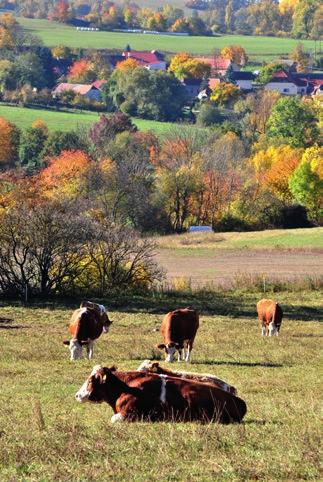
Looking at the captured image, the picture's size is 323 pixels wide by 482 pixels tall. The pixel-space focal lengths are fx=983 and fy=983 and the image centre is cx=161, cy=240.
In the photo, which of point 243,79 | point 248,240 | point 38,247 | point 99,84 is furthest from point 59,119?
point 38,247

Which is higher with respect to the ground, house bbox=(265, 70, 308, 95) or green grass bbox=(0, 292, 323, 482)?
green grass bbox=(0, 292, 323, 482)

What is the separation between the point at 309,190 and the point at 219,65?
105711 mm

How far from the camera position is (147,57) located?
609 ft

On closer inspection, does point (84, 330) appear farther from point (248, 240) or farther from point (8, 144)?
point (8, 144)

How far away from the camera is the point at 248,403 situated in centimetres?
1402

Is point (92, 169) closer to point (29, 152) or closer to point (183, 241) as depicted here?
point (183, 241)

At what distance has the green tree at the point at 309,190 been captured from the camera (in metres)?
76.6

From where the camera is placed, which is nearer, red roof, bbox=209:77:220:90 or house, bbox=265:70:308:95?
red roof, bbox=209:77:220:90

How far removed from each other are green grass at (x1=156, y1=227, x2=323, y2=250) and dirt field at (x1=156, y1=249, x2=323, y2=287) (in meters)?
1.44

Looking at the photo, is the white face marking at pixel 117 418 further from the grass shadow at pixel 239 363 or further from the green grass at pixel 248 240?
the green grass at pixel 248 240

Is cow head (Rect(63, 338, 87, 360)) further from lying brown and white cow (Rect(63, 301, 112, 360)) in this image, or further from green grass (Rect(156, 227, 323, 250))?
green grass (Rect(156, 227, 323, 250))

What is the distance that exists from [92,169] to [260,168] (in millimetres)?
22597

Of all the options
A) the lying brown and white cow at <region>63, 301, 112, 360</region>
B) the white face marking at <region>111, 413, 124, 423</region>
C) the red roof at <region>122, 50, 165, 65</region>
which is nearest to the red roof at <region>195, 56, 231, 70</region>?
the red roof at <region>122, 50, 165, 65</region>

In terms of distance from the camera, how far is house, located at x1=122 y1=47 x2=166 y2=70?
178m
